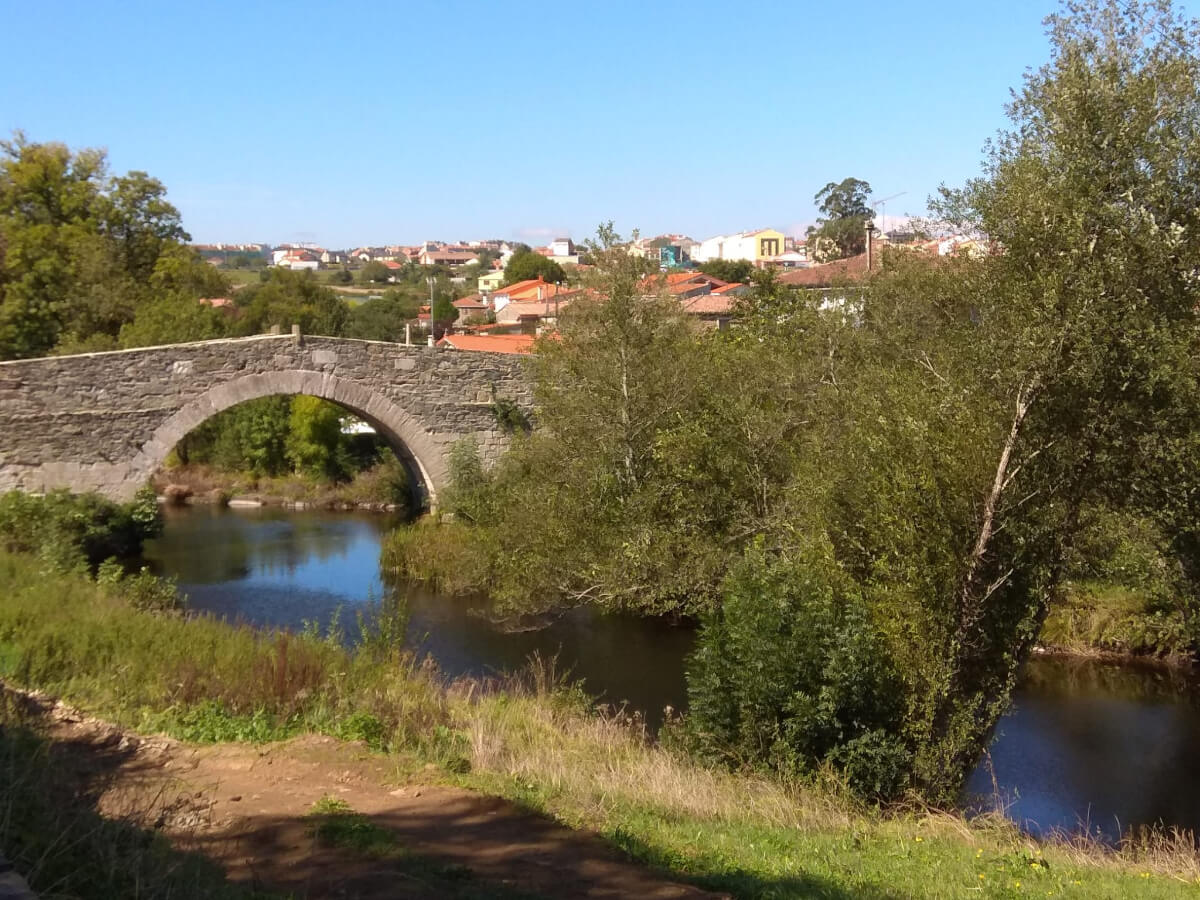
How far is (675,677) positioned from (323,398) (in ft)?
25.5

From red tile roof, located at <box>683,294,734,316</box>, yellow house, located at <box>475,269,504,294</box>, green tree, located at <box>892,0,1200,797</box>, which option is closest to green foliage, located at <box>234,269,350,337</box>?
red tile roof, located at <box>683,294,734,316</box>

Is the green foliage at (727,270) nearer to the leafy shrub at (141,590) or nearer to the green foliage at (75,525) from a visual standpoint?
the green foliage at (75,525)

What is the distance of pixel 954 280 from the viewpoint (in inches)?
341

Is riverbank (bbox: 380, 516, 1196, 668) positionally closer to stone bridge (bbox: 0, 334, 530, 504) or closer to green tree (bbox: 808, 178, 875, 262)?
stone bridge (bbox: 0, 334, 530, 504)

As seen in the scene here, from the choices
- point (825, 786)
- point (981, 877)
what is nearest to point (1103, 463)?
point (825, 786)

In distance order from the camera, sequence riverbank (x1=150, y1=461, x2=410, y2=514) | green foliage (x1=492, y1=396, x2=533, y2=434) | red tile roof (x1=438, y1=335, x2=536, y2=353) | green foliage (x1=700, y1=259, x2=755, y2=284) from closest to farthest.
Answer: green foliage (x1=492, y1=396, x2=533, y2=434) < riverbank (x1=150, y1=461, x2=410, y2=514) < red tile roof (x1=438, y1=335, x2=536, y2=353) < green foliage (x1=700, y1=259, x2=755, y2=284)

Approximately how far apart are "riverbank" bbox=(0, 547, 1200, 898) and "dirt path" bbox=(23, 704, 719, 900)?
0.66 feet

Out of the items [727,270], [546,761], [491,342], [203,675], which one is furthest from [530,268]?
[546,761]

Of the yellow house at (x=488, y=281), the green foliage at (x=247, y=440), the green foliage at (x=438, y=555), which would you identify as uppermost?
the yellow house at (x=488, y=281)

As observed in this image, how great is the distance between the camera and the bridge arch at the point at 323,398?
51.6 feet

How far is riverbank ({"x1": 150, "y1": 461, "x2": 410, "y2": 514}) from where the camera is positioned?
939 inches

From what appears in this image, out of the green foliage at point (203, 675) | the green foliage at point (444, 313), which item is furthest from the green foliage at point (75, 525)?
the green foliage at point (444, 313)

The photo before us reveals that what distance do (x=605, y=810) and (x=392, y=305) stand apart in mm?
45824

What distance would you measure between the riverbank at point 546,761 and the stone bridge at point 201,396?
290 inches
